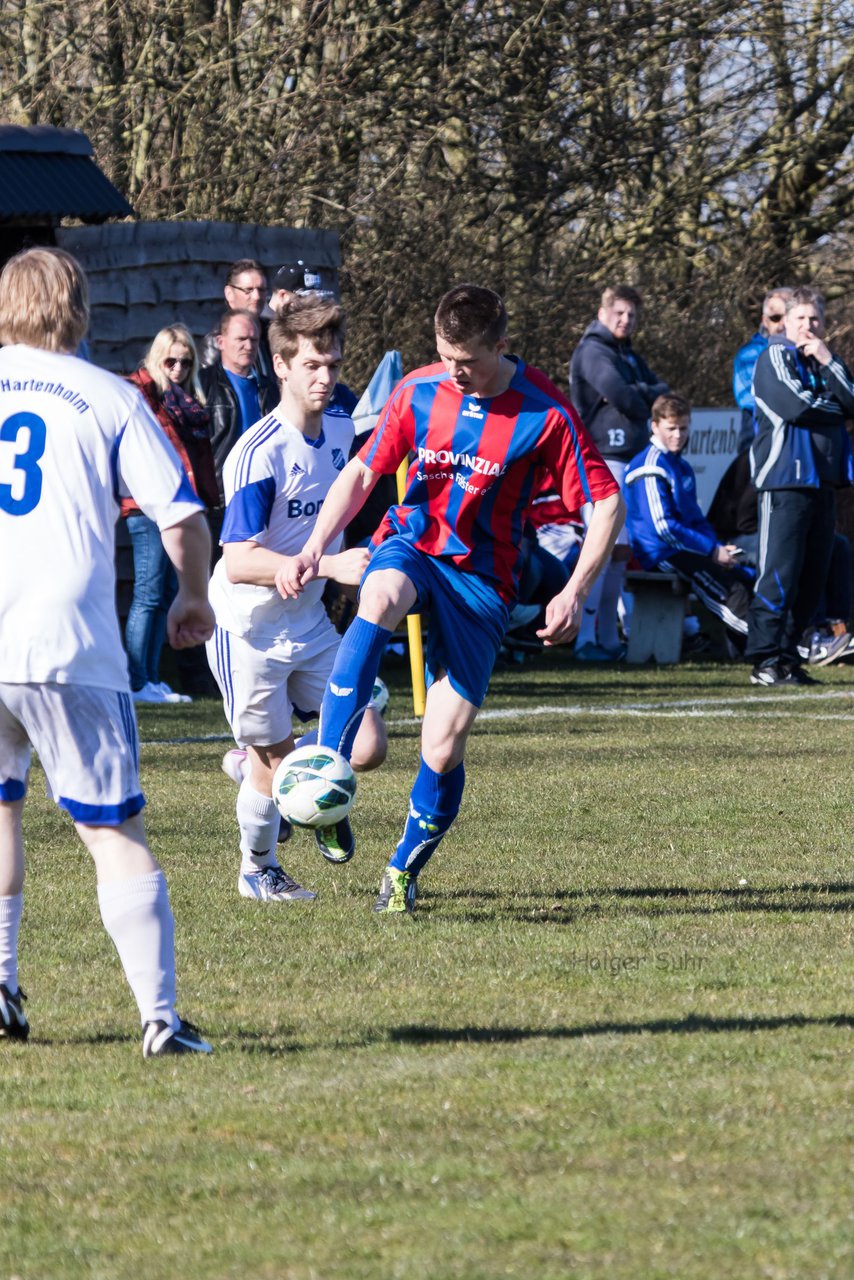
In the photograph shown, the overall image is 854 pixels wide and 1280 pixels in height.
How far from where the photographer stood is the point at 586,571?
6.37m

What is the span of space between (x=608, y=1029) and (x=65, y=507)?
1694 millimetres

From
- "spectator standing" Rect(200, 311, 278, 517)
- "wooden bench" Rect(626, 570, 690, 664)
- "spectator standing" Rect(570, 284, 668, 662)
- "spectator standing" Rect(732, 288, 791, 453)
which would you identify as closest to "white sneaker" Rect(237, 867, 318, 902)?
"spectator standing" Rect(200, 311, 278, 517)

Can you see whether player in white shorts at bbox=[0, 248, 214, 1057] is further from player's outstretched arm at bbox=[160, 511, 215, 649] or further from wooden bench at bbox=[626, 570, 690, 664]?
wooden bench at bbox=[626, 570, 690, 664]

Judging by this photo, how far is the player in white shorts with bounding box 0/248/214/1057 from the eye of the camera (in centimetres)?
440

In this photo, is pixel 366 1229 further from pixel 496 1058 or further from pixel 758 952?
pixel 758 952

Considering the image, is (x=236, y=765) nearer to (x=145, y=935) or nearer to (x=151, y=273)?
(x=145, y=935)

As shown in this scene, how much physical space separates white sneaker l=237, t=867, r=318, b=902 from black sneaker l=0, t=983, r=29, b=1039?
1910mm

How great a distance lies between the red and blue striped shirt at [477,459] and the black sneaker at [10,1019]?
2.19 metres

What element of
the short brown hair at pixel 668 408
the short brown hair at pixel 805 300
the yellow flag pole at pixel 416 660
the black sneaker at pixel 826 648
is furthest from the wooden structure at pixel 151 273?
the black sneaker at pixel 826 648

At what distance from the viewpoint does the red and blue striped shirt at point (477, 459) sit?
6391mm

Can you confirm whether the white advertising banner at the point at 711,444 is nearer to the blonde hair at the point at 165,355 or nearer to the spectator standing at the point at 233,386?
the spectator standing at the point at 233,386

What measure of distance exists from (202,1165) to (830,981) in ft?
6.85

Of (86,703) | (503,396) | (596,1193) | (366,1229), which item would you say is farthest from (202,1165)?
(503,396)
